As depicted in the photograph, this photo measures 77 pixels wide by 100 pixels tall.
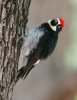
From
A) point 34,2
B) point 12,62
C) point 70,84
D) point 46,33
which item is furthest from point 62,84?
point 12,62

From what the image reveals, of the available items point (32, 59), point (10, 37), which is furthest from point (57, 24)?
point (10, 37)

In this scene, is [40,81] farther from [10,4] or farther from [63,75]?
[10,4]

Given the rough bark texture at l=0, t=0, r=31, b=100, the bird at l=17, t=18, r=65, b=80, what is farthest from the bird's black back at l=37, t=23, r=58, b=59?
the rough bark texture at l=0, t=0, r=31, b=100

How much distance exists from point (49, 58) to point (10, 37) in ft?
11.2

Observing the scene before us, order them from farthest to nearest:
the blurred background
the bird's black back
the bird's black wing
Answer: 1. the blurred background
2. the bird's black back
3. the bird's black wing

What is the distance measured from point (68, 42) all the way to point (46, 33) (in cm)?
249

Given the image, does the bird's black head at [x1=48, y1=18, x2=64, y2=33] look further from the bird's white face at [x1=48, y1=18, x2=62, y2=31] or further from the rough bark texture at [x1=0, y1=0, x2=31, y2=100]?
the rough bark texture at [x1=0, y1=0, x2=31, y2=100]

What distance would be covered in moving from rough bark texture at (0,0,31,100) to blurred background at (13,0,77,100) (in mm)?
2800

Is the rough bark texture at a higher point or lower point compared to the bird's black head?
higher

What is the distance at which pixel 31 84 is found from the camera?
7246mm

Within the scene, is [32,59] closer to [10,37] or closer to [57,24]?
[57,24]

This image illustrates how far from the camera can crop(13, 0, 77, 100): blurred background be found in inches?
283

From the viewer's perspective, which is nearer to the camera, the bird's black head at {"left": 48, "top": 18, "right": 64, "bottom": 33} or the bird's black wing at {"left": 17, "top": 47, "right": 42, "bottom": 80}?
the bird's black wing at {"left": 17, "top": 47, "right": 42, "bottom": 80}

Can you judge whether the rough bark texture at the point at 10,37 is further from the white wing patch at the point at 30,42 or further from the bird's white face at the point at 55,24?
the bird's white face at the point at 55,24
